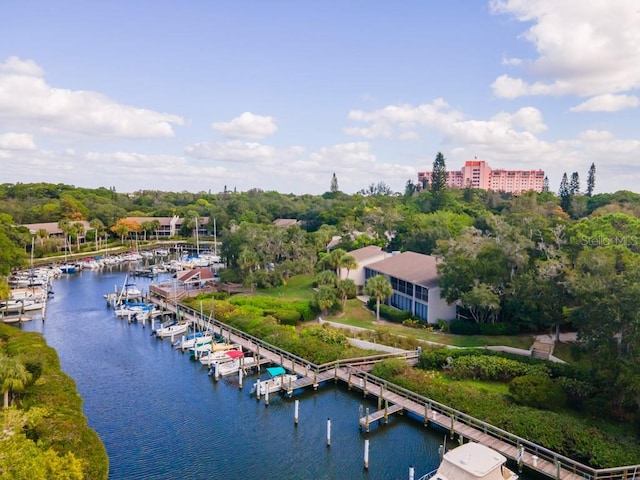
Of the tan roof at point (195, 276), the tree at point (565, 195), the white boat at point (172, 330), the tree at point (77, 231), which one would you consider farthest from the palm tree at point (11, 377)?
the tree at point (565, 195)

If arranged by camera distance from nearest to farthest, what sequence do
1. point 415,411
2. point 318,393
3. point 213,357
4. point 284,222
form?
point 415,411
point 318,393
point 213,357
point 284,222

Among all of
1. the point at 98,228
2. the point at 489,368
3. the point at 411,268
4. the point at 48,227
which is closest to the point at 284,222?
the point at 98,228

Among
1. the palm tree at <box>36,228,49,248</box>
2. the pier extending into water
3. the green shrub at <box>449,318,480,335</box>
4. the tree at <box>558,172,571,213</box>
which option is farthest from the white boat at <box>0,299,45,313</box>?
the tree at <box>558,172,571,213</box>

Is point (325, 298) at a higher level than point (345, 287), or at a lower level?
lower

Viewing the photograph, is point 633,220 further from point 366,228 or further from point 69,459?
point 69,459

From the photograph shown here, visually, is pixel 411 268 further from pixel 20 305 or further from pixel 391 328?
pixel 20 305

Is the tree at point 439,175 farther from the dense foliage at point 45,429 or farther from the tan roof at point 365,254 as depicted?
the dense foliage at point 45,429
